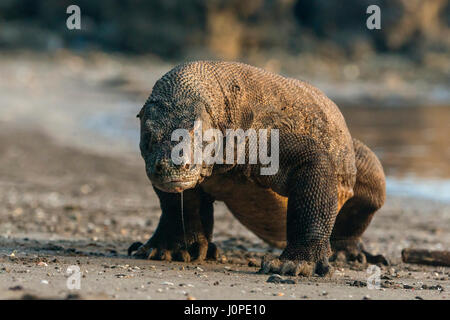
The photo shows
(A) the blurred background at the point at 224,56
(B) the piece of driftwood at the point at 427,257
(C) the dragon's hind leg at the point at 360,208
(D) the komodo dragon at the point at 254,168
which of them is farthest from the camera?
(A) the blurred background at the point at 224,56

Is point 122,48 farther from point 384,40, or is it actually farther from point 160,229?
point 160,229

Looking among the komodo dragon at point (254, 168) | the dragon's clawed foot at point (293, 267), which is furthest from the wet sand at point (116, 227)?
the komodo dragon at point (254, 168)

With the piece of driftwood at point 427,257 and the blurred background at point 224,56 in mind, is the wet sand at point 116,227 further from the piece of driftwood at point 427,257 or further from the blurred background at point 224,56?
the blurred background at point 224,56

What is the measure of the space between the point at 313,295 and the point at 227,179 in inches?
61.3

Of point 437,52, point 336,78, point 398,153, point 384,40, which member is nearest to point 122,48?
point 336,78

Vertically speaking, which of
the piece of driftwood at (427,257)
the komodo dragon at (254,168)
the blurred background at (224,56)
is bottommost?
the piece of driftwood at (427,257)

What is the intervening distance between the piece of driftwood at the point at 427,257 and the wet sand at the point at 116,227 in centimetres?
14

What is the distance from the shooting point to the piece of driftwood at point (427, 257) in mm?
8055

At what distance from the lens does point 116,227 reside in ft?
32.0

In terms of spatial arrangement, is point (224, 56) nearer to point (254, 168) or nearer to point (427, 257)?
point (427, 257)

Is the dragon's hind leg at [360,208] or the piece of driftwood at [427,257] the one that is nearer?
the dragon's hind leg at [360,208]

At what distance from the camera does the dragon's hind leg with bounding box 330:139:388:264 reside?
792 cm

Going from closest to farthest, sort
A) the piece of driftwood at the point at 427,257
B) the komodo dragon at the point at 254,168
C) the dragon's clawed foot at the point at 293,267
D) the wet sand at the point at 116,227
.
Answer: the wet sand at the point at 116,227 → the komodo dragon at the point at 254,168 → the dragon's clawed foot at the point at 293,267 → the piece of driftwood at the point at 427,257
